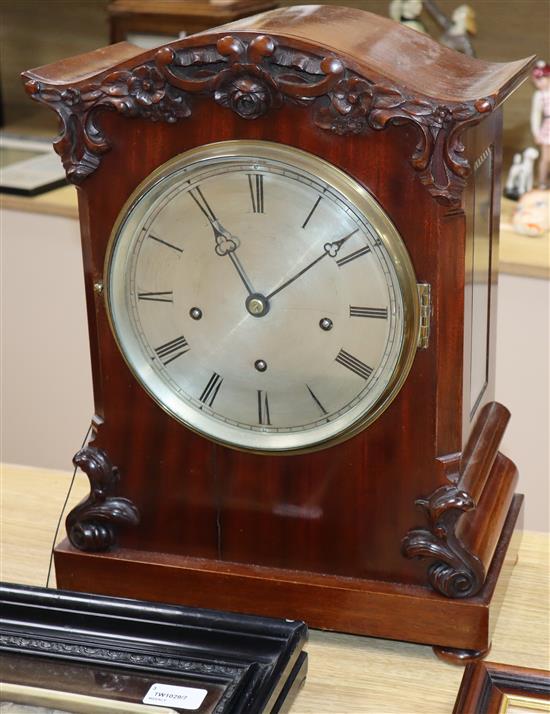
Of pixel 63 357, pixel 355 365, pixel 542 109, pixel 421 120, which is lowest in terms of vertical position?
pixel 63 357

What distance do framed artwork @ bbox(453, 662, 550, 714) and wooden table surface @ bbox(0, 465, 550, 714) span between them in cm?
5

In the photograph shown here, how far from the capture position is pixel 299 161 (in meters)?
1.03

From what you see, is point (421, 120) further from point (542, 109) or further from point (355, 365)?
point (542, 109)

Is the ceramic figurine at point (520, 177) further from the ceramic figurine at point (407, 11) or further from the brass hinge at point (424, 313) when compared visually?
the brass hinge at point (424, 313)

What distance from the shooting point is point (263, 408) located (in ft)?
3.67

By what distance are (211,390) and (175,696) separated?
304mm

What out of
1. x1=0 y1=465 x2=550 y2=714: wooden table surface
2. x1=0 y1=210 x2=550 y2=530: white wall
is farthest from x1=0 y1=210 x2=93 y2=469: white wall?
x1=0 y1=465 x2=550 y2=714: wooden table surface

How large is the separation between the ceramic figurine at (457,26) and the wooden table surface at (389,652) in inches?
61.9

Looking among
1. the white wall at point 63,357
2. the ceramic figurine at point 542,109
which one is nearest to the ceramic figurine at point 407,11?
the ceramic figurine at point 542,109

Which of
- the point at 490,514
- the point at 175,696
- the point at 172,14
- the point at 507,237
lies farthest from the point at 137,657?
the point at 172,14

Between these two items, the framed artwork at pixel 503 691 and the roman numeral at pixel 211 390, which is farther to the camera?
the roman numeral at pixel 211 390

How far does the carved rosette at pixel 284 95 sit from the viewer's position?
0.98 metres

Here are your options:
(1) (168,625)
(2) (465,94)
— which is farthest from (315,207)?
(1) (168,625)

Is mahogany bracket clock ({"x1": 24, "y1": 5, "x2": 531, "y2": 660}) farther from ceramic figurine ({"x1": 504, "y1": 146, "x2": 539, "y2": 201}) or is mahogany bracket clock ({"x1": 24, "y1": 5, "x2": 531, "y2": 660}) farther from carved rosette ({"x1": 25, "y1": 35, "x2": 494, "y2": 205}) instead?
ceramic figurine ({"x1": 504, "y1": 146, "x2": 539, "y2": 201})
